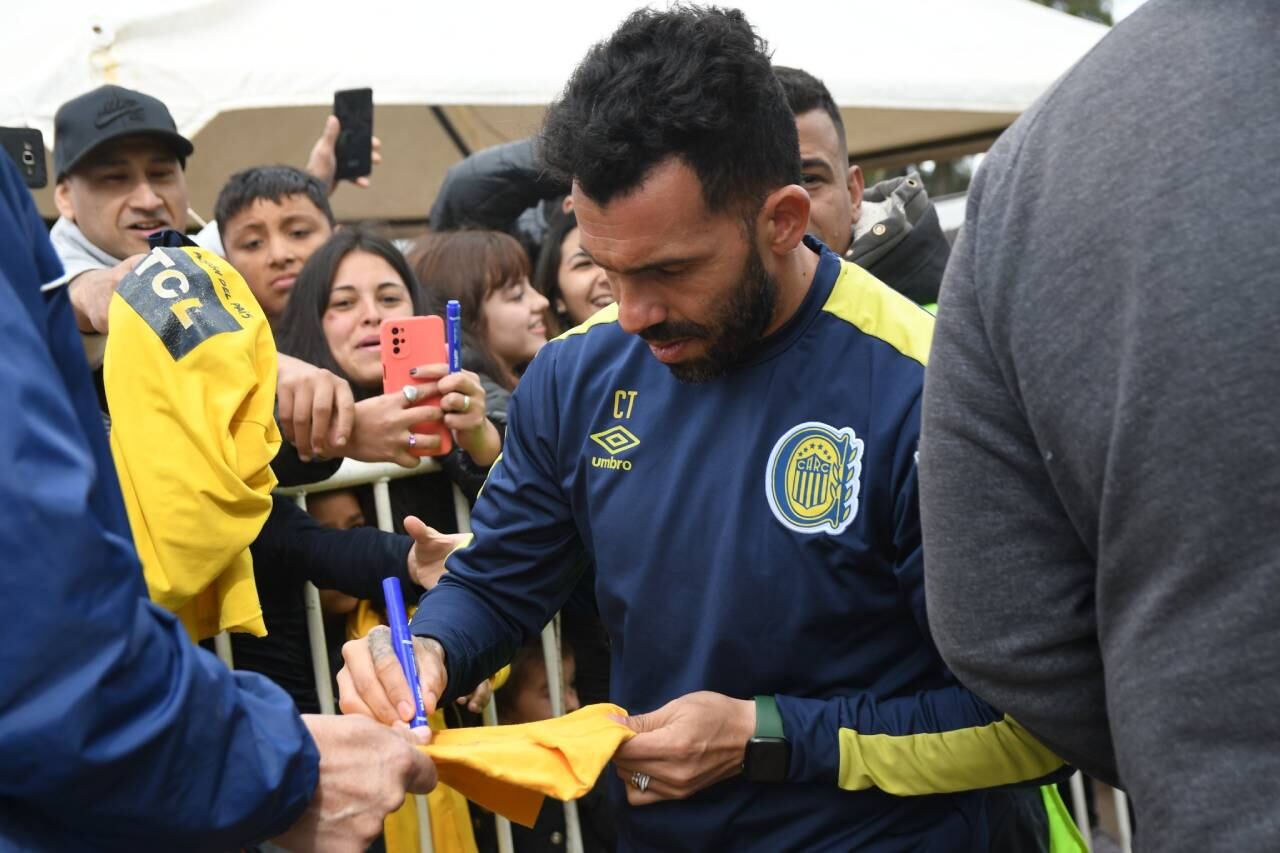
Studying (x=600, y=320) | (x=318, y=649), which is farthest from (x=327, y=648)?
(x=600, y=320)

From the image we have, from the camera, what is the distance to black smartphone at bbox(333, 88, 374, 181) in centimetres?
503

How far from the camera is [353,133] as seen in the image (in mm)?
5047

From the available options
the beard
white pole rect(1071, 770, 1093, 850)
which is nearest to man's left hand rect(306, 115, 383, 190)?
the beard

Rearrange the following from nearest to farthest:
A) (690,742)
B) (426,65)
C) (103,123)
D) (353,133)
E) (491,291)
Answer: (690,742)
(103,123)
(491,291)
(353,133)
(426,65)

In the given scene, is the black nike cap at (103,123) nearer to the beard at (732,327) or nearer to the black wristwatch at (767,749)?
the beard at (732,327)

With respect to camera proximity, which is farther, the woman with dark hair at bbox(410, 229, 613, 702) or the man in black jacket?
the woman with dark hair at bbox(410, 229, 613, 702)

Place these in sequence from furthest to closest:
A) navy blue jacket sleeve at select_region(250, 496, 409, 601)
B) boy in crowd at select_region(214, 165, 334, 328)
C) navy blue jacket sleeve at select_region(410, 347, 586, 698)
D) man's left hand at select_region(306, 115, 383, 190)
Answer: man's left hand at select_region(306, 115, 383, 190) < boy in crowd at select_region(214, 165, 334, 328) < navy blue jacket sleeve at select_region(250, 496, 409, 601) < navy blue jacket sleeve at select_region(410, 347, 586, 698)

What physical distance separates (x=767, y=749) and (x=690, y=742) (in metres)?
0.13

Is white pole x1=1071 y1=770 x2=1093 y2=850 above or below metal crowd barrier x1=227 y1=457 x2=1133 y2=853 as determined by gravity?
below

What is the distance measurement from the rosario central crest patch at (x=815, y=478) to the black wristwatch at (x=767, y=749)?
1.00 ft

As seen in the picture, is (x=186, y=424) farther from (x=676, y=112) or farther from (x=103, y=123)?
(x=103, y=123)

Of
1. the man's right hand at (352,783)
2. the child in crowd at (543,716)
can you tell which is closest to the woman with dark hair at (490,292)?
the child in crowd at (543,716)

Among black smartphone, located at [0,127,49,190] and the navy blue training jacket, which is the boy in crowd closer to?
black smartphone, located at [0,127,49,190]

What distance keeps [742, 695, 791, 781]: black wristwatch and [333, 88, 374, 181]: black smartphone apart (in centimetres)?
351
